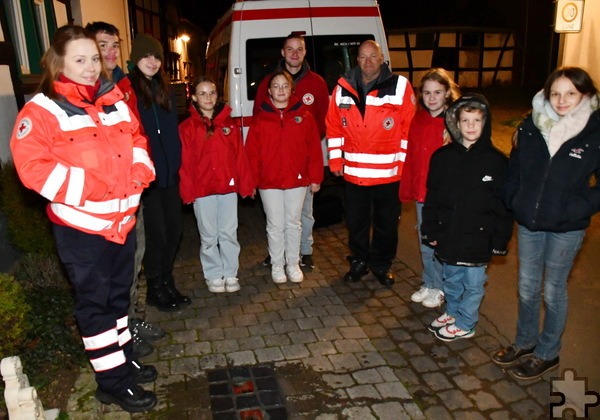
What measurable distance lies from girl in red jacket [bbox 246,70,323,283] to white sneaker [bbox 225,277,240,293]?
531mm

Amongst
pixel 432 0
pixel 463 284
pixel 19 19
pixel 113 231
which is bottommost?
pixel 463 284

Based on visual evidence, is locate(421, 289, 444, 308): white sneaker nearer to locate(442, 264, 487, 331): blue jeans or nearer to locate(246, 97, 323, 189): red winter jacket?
locate(442, 264, 487, 331): blue jeans

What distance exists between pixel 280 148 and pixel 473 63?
25.2 metres

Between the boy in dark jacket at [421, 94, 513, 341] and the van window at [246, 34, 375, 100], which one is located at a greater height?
the van window at [246, 34, 375, 100]

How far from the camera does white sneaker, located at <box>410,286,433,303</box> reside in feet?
15.8

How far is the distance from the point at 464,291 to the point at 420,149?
1.24 metres

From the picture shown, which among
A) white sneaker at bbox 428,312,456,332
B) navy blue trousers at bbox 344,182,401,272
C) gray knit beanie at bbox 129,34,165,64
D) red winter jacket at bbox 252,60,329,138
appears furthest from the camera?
red winter jacket at bbox 252,60,329,138

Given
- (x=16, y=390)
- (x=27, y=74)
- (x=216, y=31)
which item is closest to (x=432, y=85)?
(x=16, y=390)

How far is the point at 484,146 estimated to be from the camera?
3758 mm

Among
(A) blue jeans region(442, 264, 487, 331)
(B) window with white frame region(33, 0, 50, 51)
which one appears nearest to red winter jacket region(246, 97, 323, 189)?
(A) blue jeans region(442, 264, 487, 331)

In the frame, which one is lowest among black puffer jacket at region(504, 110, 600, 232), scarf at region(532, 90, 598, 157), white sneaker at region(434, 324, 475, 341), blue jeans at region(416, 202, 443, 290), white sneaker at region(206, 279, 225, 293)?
white sneaker at region(434, 324, 475, 341)

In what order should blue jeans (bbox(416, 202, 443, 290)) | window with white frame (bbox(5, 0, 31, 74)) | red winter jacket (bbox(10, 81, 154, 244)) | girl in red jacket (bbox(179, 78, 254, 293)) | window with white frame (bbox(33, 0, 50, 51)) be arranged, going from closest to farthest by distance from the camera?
1. red winter jacket (bbox(10, 81, 154, 244))
2. girl in red jacket (bbox(179, 78, 254, 293))
3. blue jeans (bbox(416, 202, 443, 290))
4. window with white frame (bbox(5, 0, 31, 74))
5. window with white frame (bbox(33, 0, 50, 51))

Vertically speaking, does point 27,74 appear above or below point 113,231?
above

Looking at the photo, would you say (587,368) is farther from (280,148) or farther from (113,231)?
(113,231)
